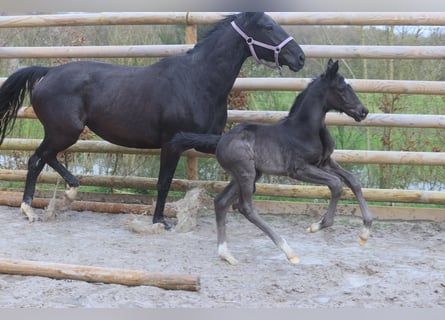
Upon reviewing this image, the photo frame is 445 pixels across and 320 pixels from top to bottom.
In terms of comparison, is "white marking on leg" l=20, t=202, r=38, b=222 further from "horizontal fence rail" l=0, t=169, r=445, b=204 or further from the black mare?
the black mare

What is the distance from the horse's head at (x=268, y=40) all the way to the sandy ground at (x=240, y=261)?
1.64 metres

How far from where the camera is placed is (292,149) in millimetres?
4441

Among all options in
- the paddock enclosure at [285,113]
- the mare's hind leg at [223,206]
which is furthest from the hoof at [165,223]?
the mare's hind leg at [223,206]

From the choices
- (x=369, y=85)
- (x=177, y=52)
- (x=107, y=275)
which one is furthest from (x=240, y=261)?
(x=177, y=52)

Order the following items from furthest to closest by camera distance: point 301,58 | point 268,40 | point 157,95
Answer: point 157,95 < point 268,40 < point 301,58

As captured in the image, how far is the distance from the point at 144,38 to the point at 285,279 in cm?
417

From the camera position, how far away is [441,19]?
5.66 metres

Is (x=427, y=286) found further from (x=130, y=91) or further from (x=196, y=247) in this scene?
(x=130, y=91)

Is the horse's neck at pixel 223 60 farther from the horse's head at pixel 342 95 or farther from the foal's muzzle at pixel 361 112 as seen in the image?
the foal's muzzle at pixel 361 112

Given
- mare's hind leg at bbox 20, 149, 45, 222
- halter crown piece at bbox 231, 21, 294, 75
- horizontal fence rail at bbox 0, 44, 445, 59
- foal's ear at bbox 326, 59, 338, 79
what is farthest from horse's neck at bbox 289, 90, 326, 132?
mare's hind leg at bbox 20, 149, 45, 222

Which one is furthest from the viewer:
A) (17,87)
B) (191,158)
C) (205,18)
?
(191,158)

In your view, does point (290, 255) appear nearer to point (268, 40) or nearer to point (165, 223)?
point (165, 223)

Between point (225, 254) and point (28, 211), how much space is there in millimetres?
2397

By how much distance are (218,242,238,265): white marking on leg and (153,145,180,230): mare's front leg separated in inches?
44.7
